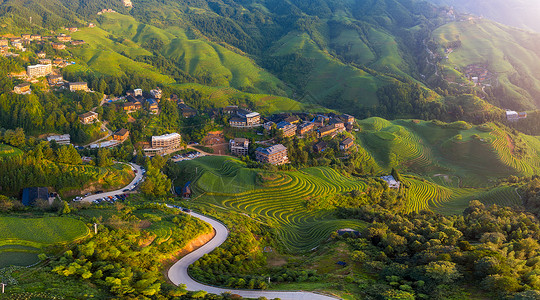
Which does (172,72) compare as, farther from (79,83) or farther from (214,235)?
(214,235)


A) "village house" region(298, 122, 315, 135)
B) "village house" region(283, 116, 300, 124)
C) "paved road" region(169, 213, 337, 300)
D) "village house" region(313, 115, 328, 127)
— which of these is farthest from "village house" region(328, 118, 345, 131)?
"paved road" region(169, 213, 337, 300)

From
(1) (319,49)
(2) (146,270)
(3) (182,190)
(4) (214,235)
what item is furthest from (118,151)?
(1) (319,49)

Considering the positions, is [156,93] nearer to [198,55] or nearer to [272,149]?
[272,149]

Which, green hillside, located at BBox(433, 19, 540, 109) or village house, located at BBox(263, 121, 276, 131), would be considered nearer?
village house, located at BBox(263, 121, 276, 131)

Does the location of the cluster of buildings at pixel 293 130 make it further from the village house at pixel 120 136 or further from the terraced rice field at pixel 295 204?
the village house at pixel 120 136

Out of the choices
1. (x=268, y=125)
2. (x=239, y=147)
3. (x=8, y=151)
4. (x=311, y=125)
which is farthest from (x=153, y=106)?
(x=311, y=125)

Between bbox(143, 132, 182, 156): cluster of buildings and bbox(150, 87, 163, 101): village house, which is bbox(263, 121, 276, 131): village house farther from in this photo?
bbox(150, 87, 163, 101): village house
